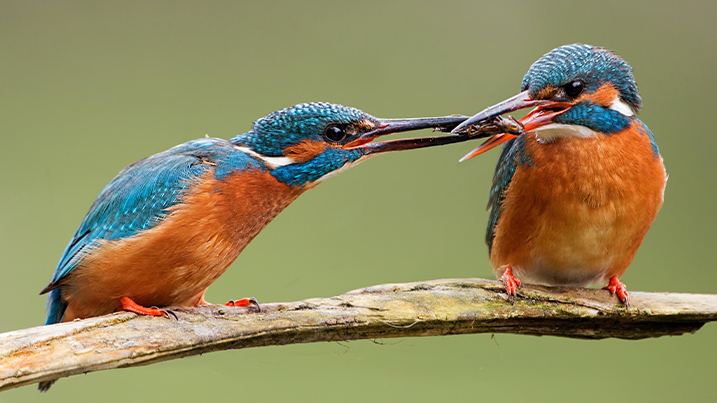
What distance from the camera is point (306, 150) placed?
2096 mm

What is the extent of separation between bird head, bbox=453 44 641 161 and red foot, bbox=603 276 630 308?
0.71m

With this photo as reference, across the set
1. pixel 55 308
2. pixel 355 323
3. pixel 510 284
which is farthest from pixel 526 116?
pixel 55 308

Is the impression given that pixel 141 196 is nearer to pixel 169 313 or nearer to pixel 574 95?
pixel 169 313

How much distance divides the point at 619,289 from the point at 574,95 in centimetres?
92

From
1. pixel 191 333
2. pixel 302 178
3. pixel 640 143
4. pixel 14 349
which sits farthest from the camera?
pixel 640 143

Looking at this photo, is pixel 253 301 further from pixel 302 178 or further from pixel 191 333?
pixel 302 178

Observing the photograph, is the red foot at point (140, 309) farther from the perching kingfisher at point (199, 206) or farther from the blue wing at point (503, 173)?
the blue wing at point (503, 173)

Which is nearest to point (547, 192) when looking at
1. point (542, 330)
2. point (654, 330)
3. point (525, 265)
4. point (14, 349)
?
point (525, 265)

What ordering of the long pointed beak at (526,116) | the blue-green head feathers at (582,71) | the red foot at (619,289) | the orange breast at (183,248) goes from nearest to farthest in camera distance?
the orange breast at (183,248) < the long pointed beak at (526,116) < the blue-green head feathers at (582,71) < the red foot at (619,289)

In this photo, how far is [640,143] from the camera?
8.21 ft

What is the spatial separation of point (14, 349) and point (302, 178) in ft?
3.35

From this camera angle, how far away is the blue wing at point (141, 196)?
2068 mm

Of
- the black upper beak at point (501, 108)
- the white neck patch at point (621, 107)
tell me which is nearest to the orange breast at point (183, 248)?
the black upper beak at point (501, 108)

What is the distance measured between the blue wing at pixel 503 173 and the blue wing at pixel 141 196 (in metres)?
1.18
